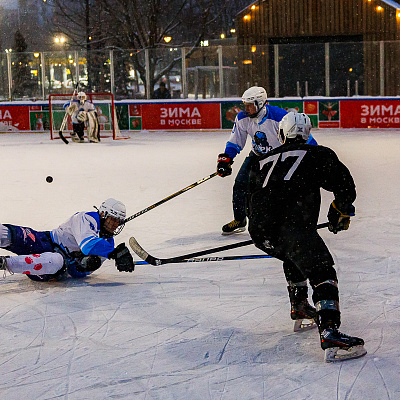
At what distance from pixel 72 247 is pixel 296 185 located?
5.58ft

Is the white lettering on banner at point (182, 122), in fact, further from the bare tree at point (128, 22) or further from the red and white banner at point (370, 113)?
the bare tree at point (128, 22)

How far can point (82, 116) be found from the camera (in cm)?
1458

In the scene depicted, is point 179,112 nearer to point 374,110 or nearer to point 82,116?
point 82,116

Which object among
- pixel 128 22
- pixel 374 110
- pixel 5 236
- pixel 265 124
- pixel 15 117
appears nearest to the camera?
pixel 5 236

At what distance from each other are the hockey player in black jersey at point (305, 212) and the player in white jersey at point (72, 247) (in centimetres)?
103

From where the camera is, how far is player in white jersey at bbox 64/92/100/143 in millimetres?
14609

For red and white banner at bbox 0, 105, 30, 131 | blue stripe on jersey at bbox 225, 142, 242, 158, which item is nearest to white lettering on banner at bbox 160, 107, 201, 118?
red and white banner at bbox 0, 105, 30, 131

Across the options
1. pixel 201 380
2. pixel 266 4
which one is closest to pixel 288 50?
pixel 266 4

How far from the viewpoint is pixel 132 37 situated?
25.5 metres

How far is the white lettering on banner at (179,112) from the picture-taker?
679 inches

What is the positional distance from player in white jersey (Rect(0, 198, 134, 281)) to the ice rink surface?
135 mm

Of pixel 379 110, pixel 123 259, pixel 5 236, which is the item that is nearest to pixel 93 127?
pixel 379 110

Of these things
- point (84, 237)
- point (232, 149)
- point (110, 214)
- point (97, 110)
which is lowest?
point (84, 237)

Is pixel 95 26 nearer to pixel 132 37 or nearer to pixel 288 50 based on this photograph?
pixel 132 37
